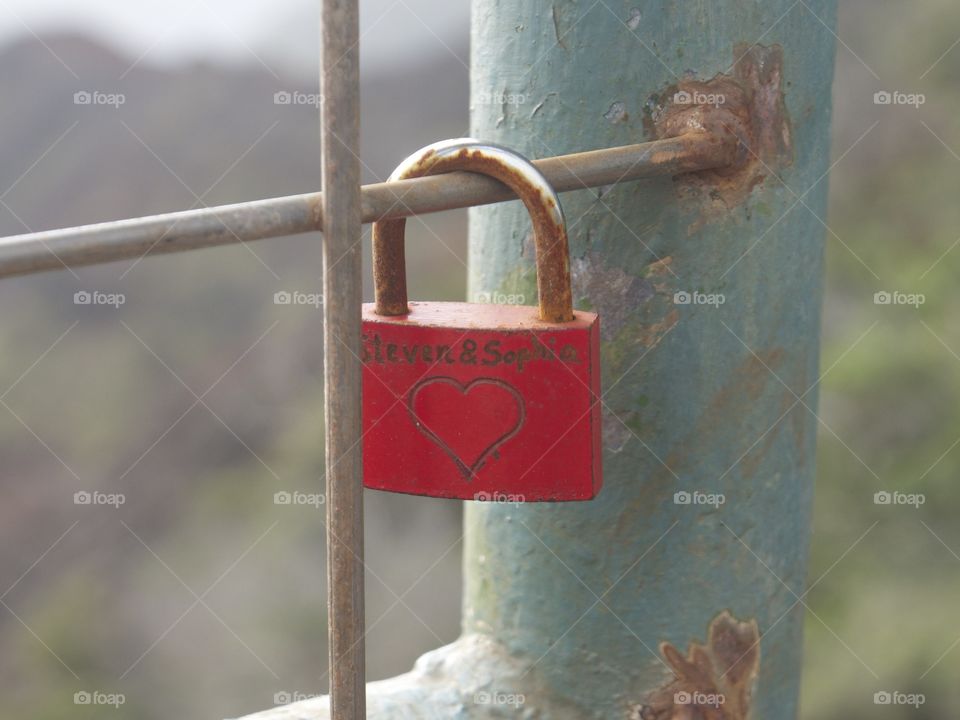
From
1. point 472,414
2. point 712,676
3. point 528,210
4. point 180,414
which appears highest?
point 180,414

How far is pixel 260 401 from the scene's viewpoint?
7941 mm

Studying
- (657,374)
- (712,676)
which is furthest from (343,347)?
(712,676)

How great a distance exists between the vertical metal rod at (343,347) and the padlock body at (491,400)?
0.16 metres

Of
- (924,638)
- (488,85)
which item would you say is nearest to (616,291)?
(488,85)

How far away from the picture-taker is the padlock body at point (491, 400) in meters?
0.79

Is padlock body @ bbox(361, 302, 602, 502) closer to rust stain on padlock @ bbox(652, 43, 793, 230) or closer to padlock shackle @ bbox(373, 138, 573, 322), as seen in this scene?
padlock shackle @ bbox(373, 138, 573, 322)

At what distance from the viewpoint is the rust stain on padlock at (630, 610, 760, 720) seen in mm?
915

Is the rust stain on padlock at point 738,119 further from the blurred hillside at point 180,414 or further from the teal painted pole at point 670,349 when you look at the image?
the blurred hillside at point 180,414

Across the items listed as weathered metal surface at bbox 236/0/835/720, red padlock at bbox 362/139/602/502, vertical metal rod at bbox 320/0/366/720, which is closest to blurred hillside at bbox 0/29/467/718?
weathered metal surface at bbox 236/0/835/720

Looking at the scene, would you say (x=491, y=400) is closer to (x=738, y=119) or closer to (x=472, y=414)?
(x=472, y=414)

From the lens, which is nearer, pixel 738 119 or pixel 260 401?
pixel 738 119

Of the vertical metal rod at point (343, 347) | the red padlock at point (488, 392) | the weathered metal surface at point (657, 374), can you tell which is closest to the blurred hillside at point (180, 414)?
the weathered metal surface at point (657, 374)

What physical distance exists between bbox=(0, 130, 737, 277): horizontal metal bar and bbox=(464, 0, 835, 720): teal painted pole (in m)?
0.03

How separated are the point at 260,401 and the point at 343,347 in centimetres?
745
